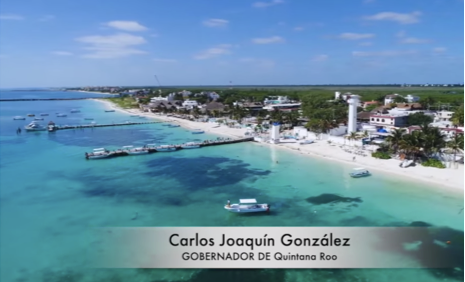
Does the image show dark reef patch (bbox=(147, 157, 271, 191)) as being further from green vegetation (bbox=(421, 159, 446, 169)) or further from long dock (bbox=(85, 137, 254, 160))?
green vegetation (bbox=(421, 159, 446, 169))

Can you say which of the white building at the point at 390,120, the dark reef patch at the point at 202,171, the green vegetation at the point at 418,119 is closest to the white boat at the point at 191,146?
the dark reef patch at the point at 202,171

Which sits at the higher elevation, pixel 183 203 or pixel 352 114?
pixel 352 114

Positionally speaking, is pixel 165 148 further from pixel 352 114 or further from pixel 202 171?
pixel 352 114

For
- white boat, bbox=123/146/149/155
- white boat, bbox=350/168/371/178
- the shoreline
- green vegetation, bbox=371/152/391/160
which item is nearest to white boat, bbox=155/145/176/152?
white boat, bbox=123/146/149/155

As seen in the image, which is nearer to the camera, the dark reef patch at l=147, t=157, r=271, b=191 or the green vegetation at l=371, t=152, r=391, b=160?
the dark reef patch at l=147, t=157, r=271, b=191

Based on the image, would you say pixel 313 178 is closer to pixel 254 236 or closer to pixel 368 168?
pixel 368 168

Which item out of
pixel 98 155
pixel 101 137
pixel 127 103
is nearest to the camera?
pixel 98 155

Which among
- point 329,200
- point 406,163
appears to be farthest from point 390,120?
point 329,200
